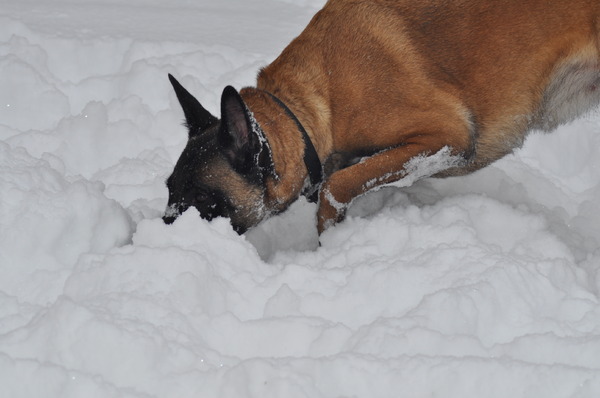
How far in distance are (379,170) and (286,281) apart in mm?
892

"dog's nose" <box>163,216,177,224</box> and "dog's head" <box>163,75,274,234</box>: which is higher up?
"dog's head" <box>163,75,274,234</box>

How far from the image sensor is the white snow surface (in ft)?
9.00

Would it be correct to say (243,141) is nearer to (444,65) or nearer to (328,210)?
(328,210)

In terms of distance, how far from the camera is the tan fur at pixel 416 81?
12.6 ft

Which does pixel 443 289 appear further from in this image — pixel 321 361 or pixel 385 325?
pixel 321 361

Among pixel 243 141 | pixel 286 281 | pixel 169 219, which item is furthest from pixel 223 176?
pixel 286 281

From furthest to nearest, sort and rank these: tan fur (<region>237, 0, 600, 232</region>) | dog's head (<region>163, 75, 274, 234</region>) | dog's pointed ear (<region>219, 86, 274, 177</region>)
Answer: tan fur (<region>237, 0, 600, 232</region>) → dog's head (<region>163, 75, 274, 234</region>) → dog's pointed ear (<region>219, 86, 274, 177</region>)

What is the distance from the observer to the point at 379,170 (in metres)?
3.90

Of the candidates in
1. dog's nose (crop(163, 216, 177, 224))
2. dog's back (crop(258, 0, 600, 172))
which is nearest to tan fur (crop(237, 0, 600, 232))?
dog's back (crop(258, 0, 600, 172))

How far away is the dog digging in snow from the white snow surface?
29cm

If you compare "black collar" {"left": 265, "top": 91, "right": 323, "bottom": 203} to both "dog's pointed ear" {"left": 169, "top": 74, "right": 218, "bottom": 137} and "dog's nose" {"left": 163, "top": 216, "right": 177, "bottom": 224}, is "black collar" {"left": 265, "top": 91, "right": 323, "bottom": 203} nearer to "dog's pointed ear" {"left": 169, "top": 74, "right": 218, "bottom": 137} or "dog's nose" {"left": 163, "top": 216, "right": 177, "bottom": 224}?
"dog's pointed ear" {"left": 169, "top": 74, "right": 218, "bottom": 137}

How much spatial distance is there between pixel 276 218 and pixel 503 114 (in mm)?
1316

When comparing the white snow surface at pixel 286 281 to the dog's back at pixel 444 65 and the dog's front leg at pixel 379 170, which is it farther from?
the dog's back at pixel 444 65

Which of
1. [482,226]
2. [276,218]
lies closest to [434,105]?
[482,226]
